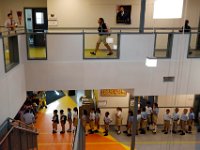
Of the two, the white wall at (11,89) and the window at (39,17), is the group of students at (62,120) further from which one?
the window at (39,17)

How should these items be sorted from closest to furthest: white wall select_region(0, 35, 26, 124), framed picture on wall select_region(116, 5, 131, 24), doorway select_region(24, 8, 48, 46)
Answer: white wall select_region(0, 35, 26, 124), framed picture on wall select_region(116, 5, 131, 24), doorway select_region(24, 8, 48, 46)

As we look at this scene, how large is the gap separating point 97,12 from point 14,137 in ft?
25.8

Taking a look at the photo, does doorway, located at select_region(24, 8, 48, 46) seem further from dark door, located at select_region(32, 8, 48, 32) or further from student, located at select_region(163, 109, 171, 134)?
student, located at select_region(163, 109, 171, 134)

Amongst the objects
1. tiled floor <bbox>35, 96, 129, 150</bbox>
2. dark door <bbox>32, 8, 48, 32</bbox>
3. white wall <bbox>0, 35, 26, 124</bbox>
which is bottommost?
tiled floor <bbox>35, 96, 129, 150</bbox>

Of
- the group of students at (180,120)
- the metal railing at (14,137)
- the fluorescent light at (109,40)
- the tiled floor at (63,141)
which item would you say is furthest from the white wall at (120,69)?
the group of students at (180,120)

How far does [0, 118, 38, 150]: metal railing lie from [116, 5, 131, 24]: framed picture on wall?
23.6ft

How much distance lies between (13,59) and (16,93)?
41.7 inches

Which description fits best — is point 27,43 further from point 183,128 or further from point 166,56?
point 183,128

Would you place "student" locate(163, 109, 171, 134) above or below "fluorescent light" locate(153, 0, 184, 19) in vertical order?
below

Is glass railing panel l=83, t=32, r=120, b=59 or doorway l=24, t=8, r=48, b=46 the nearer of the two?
glass railing panel l=83, t=32, r=120, b=59

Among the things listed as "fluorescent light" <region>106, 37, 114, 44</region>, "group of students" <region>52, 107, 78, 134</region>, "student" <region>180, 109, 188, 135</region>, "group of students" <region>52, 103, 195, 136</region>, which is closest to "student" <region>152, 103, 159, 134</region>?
"group of students" <region>52, 103, 195, 136</region>

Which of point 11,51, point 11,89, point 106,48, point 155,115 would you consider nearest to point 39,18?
point 106,48

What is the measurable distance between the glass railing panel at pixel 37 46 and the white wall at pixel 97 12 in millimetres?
2954

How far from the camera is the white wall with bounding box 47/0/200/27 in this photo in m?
11.8
